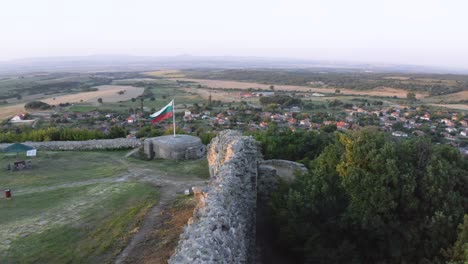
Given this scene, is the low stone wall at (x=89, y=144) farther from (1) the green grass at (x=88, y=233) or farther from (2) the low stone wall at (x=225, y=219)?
(2) the low stone wall at (x=225, y=219)

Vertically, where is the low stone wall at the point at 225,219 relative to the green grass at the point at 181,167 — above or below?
above

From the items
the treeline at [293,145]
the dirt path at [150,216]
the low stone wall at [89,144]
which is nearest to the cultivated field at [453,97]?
the treeline at [293,145]

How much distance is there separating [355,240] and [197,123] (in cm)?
3717

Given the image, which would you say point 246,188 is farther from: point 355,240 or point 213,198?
point 355,240

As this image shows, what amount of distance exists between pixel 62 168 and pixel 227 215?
45.8 feet

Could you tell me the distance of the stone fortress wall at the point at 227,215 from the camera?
6609mm

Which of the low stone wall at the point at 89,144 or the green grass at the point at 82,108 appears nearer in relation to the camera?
the low stone wall at the point at 89,144

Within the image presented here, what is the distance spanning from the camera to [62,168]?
19.3 meters

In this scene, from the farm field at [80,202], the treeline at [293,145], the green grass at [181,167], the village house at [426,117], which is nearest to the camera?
the farm field at [80,202]

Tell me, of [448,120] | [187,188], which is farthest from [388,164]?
[448,120]

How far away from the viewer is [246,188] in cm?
1121

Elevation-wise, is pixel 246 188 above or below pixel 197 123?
above

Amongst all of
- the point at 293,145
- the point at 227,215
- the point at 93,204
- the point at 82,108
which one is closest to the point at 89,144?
the point at 93,204

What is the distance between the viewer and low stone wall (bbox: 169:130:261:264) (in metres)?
6.55
